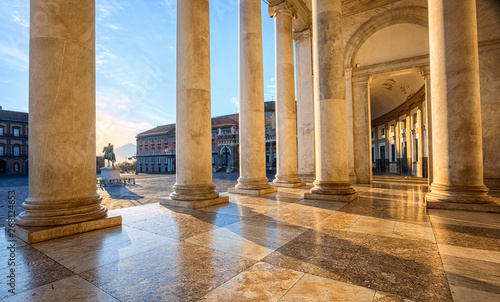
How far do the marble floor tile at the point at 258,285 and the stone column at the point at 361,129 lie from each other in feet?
71.7

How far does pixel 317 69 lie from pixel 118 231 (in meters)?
11.6

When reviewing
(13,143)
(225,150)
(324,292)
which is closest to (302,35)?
(324,292)

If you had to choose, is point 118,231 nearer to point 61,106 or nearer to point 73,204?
point 73,204

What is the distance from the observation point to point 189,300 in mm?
3916

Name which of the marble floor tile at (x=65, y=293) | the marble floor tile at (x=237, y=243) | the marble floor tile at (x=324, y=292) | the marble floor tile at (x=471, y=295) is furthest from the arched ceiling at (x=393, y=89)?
the marble floor tile at (x=65, y=293)

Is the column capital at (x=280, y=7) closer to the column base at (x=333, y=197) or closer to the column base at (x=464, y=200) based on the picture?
the column base at (x=333, y=197)

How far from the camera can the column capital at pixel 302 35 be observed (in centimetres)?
2588

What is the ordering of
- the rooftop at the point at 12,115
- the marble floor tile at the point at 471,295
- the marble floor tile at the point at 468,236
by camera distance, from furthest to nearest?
the rooftop at the point at 12,115, the marble floor tile at the point at 468,236, the marble floor tile at the point at 471,295

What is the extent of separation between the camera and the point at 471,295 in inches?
152

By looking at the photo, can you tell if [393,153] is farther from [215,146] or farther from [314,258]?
[215,146]

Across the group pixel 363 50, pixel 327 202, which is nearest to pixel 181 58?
pixel 327 202

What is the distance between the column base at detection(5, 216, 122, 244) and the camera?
269 inches

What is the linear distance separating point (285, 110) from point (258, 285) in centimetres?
1758

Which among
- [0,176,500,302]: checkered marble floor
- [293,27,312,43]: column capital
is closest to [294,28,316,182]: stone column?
[293,27,312,43]: column capital
